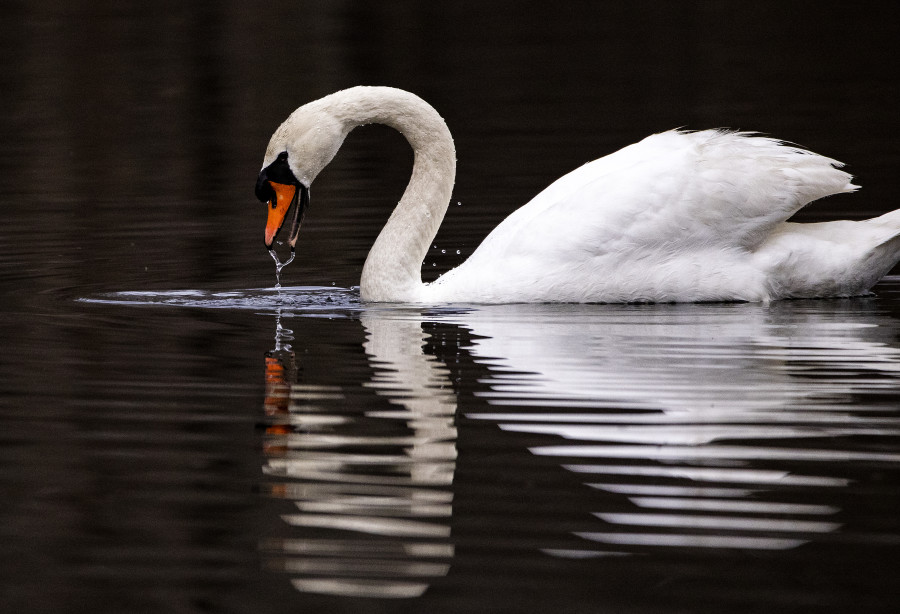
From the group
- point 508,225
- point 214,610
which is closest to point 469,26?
point 508,225

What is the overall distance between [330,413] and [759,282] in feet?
11.2

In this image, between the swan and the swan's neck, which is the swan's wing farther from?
the swan's neck

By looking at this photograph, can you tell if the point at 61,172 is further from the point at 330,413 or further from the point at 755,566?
the point at 755,566

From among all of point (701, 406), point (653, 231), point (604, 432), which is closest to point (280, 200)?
point (653, 231)

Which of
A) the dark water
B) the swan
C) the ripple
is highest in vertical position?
the swan

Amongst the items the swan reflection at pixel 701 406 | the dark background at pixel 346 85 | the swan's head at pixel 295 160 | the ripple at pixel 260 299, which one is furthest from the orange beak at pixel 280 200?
the swan reflection at pixel 701 406

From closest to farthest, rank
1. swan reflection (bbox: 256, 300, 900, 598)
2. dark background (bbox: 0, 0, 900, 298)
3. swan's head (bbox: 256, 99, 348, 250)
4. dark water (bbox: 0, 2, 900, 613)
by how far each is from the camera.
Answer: dark water (bbox: 0, 2, 900, 613), swan reflection (bbox: 256, 300, 900, 598), swan's head (bbox: 256, 99, 348, 250), dark background (bbox: 0, 0, 900, 298)

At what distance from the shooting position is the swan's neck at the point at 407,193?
30.9ft

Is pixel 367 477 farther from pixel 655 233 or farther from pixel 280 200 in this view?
pixel 280 200

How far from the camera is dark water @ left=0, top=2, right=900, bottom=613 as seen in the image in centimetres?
456

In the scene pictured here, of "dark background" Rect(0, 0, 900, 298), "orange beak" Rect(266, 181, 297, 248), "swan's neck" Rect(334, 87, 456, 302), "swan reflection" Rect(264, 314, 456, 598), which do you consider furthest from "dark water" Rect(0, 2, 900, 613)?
"orange beak" Rect(266, 181, 297, 248)

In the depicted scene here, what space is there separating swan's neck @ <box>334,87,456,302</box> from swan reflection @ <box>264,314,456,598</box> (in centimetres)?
176

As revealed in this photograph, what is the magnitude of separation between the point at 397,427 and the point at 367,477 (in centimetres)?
73

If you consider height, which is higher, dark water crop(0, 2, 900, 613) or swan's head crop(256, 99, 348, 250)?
swan's head crop(256, 99, 348, 250)
